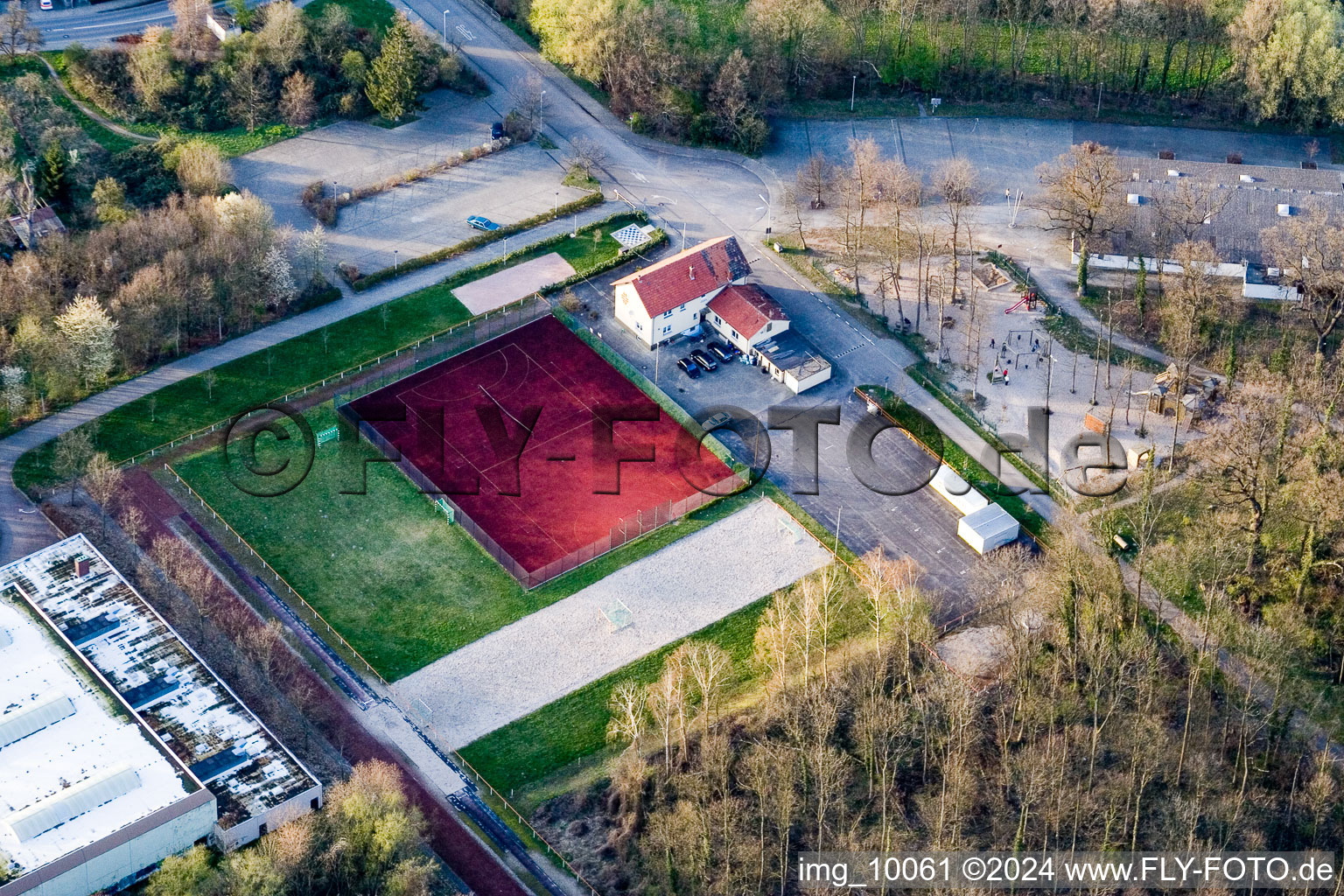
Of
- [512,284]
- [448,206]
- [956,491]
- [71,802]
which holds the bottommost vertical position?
[956,491]

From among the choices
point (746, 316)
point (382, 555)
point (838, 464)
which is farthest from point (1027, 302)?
point (382, 555)

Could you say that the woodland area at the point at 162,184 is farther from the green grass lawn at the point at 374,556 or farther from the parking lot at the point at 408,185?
the green grass lawn at the point at 374,556

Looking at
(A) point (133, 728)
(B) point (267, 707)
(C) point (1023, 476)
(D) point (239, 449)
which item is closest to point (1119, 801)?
(C) point (1023, 476)

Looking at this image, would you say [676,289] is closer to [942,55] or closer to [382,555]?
[382,555]

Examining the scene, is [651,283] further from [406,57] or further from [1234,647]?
[1234,647]

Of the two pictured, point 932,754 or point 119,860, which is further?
point 932,754

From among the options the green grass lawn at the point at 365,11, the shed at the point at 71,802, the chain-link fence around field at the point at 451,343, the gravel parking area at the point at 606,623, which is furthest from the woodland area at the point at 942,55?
the shed at the point at 71,802
